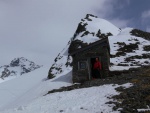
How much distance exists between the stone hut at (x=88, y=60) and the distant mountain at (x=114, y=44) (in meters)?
1.67

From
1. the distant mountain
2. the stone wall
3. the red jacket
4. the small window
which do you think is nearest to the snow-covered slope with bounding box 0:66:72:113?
the stone wall

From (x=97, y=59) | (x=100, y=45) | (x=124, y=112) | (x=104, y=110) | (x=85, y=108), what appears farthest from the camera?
(x=100, y=45)

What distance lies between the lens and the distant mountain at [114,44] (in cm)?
4539

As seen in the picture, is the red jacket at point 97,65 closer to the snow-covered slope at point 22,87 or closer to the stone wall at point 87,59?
the stone wall at point 87,59

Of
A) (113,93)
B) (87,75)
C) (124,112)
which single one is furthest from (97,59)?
(124,112)

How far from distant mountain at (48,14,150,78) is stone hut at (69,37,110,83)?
1667 millimetres

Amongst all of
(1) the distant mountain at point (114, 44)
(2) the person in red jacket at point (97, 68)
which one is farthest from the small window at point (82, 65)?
(1) the distant mountain at point (114, 44)

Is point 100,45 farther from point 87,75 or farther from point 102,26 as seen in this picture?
point 102,26

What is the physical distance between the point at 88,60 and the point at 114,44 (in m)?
28.9

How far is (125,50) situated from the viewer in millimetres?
55750

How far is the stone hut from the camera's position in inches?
1316

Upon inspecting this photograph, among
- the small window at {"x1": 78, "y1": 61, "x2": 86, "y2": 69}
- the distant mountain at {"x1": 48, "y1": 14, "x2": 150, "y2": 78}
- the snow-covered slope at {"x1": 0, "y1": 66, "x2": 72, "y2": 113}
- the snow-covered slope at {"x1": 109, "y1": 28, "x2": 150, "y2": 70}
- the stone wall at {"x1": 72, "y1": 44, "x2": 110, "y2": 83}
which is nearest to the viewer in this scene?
the stone wall at {"x1": 72, "y1": 44, "x2": 110, "y2": 83}

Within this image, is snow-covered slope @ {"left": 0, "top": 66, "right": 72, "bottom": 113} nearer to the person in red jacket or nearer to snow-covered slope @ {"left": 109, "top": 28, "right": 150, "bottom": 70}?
the person in red jacket

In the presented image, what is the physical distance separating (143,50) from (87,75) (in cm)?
2389
